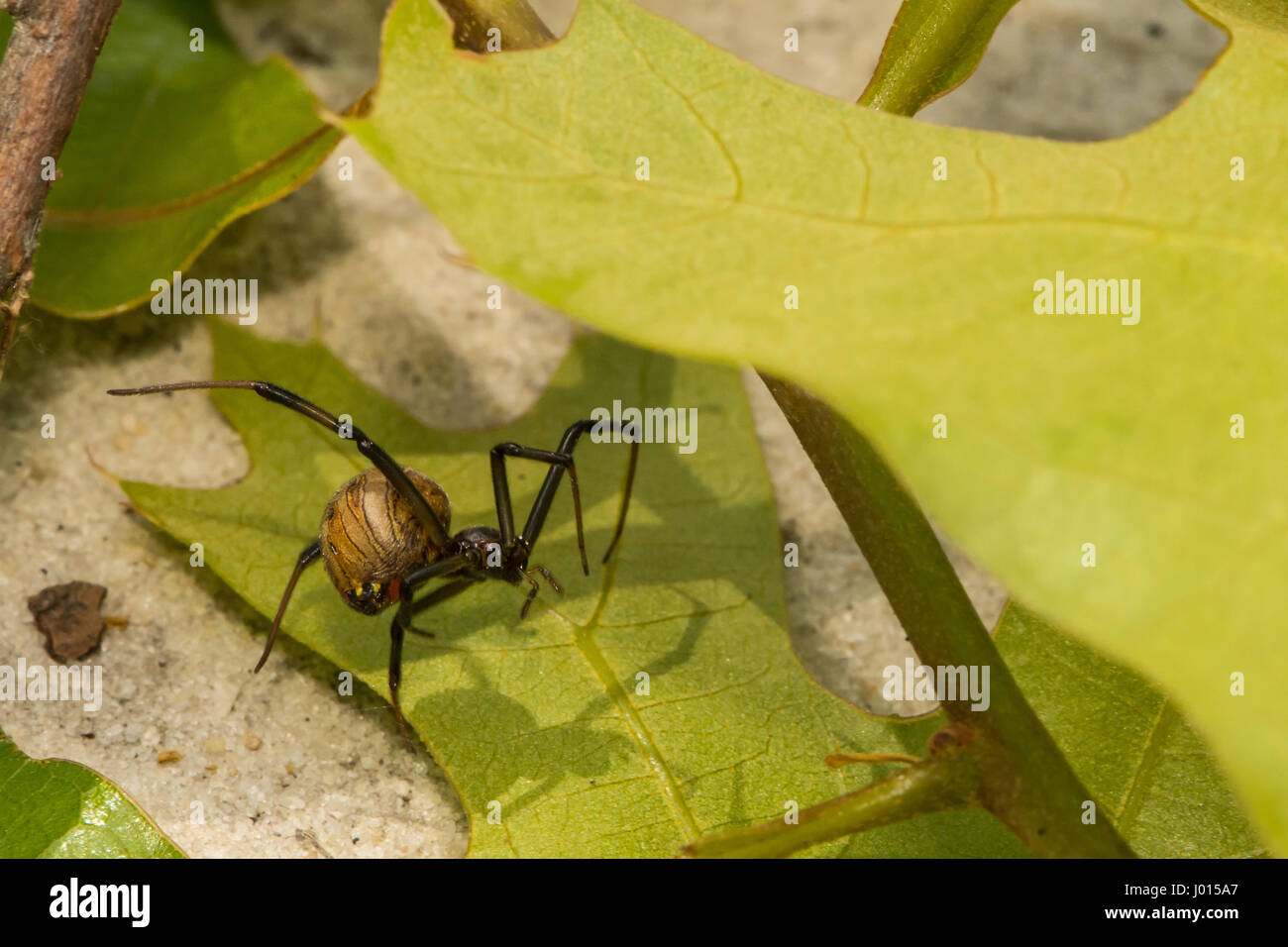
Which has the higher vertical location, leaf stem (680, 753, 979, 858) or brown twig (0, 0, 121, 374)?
brown twig (0, 0, 121, 374)

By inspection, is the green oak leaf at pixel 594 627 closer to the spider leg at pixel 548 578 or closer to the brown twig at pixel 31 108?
the spider leg at pixel 548 578

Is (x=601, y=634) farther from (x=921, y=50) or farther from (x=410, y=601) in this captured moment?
(x=921, y=50)

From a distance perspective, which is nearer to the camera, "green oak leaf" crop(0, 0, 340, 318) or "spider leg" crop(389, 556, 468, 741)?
"spider leg" crop(389, 556, 468, 741)

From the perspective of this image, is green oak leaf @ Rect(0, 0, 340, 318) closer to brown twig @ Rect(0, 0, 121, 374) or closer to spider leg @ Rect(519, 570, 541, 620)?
brown twig @ Rect(0, 0, 121, 374)

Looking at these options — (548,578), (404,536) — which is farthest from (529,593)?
(404,536)

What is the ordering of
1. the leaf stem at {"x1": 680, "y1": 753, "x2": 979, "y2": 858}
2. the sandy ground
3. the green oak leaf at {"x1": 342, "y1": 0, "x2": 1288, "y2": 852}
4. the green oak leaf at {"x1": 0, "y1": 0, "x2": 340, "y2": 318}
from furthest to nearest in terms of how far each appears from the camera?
1. the green oak leaf at {"x1": 0, "y1": 0, "x2": 340, "y2": 318}
2. the sandy ground
3. the leaf stem at {"x1": 680, "y1": 753, "x2": 979, "y2": 858}
4. the green oak leaf at {"x1": 342, "y1": 0, "x2": 1288, "y2": 852}

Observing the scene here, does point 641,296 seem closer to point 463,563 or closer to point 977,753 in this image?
point 977,753

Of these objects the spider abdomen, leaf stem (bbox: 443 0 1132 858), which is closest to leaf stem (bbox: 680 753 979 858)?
leaf stem (bbox: 443 0 1132 858)
